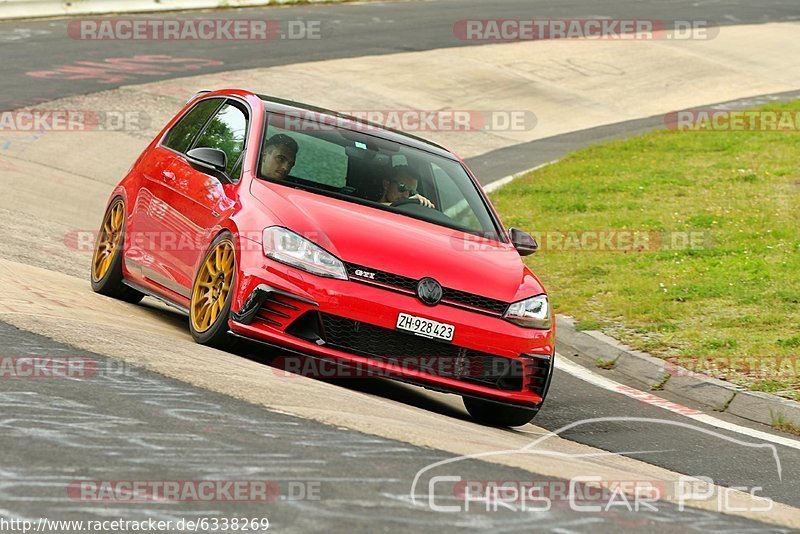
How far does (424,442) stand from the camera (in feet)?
20.0

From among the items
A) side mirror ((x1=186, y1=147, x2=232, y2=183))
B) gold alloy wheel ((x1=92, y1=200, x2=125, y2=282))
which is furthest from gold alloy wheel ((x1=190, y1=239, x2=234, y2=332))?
gold alloy wheel ((x1=92, y1=200, x2=125, y2=282))

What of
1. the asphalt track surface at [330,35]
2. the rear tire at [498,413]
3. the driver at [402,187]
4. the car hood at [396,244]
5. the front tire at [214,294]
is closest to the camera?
the car hood at [396,244]

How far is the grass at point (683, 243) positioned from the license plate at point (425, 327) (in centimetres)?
296

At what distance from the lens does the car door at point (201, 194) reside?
8.70 meters

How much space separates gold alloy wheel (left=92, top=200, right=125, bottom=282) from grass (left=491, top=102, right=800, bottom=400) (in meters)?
4.06

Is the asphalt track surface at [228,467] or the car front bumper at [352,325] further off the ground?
the asphalt track surface at [228,467]

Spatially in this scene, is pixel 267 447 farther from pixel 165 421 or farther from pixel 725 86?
pixel 725 86

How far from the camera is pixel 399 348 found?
25.6 feet

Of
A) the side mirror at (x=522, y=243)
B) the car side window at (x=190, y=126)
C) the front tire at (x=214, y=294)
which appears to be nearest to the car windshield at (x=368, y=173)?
the side mirror at (x=522, y=243)

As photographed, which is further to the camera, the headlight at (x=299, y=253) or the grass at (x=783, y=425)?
the grass at (x=783, y=425)

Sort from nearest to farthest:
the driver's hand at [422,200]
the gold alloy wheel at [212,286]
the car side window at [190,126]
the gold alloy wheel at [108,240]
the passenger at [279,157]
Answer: the gold alloy wheel at [212,286]
the passenger at [279,157]
the driver's hand at [422,200]
the car side window at [190,126]
the gold alloy wheel at [108,240]

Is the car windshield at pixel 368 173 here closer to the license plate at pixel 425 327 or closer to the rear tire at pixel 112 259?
the license plate at pixel 425 327

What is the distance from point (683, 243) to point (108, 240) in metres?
6.62

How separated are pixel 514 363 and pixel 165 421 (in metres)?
2.80
